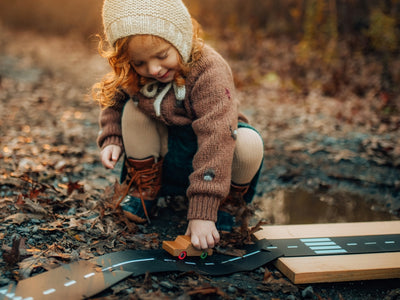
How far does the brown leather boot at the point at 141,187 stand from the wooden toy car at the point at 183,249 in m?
0.47

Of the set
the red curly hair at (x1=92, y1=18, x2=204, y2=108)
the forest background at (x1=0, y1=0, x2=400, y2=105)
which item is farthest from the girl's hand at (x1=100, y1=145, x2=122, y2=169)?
the forest background at (x1=0, y1=0, x2=400, y2=105)

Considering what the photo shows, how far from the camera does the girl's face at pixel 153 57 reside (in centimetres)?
195

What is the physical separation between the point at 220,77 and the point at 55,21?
1525 cm

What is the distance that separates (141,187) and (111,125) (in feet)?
1.44

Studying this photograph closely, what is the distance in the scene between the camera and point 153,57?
2.00m

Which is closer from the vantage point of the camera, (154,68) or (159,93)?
(154,68)

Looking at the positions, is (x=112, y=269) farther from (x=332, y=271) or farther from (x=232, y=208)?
(x=332, y=271)

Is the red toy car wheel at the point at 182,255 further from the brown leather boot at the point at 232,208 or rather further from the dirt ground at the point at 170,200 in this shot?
the brown leather boot at the point at 232,208

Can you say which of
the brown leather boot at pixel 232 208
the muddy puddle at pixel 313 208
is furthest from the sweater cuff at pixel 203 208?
the muddy puddle at pixel 313 208

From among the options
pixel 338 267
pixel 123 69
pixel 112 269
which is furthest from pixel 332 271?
pixel 123 69

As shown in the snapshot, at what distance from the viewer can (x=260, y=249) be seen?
212 centimetres

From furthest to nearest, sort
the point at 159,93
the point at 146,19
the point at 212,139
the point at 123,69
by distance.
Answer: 1. the point at 159,93
2. the point at 123,69
3. the point at 212,139
4. the point at 146,19

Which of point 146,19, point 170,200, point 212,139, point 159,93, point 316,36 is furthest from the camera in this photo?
point 316,36

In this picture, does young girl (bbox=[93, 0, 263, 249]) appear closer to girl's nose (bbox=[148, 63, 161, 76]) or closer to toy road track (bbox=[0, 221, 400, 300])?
girl's nose (bbox=[148, 63, 161, 76])
